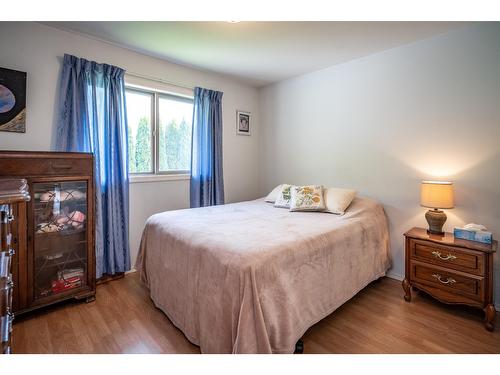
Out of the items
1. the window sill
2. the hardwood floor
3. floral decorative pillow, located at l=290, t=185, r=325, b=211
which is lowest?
the hardwood floor

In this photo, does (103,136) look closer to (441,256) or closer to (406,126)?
(406,126)

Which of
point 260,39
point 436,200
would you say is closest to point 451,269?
point 436,200

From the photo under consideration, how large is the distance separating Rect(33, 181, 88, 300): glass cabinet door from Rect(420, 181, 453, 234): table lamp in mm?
2913

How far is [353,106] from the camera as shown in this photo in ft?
9.49

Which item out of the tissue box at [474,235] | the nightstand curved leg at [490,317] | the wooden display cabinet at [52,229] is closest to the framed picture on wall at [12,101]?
the wooden display cabinet at [52,229]

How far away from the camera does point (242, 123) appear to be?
3752 mm

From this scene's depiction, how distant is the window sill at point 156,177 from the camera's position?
277 centimetres

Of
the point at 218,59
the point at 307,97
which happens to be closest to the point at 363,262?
the point at 307,97

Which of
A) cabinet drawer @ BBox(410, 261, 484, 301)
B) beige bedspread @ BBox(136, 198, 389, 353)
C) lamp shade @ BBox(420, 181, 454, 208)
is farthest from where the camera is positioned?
lamp shade @ BBox(420, 181, 454, 208)

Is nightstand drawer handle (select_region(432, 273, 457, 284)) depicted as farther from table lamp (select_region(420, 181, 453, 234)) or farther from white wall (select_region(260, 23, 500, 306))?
white wall (select_region(260, 23, 500, 306))

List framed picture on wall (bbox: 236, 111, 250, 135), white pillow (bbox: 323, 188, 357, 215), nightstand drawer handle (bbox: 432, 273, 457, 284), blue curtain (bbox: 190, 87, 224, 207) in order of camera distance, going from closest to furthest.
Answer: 1. nightstand drawer handle (bbox: 432, 273, 457, 284)
2. white pillow (bbox: 323, 188, 357, 215)
3. blue curtain (bbox: 190, 87, 224, 207)
4. framed picture on wall (bbox: 236, 111, 250, 135)

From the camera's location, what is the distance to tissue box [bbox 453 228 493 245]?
189cm

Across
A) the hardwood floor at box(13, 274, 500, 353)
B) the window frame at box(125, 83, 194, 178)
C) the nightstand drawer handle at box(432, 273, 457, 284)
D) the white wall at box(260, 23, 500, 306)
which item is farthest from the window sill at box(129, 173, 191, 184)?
the nightstand drawer handle at box(432, 273, 457, 284)
